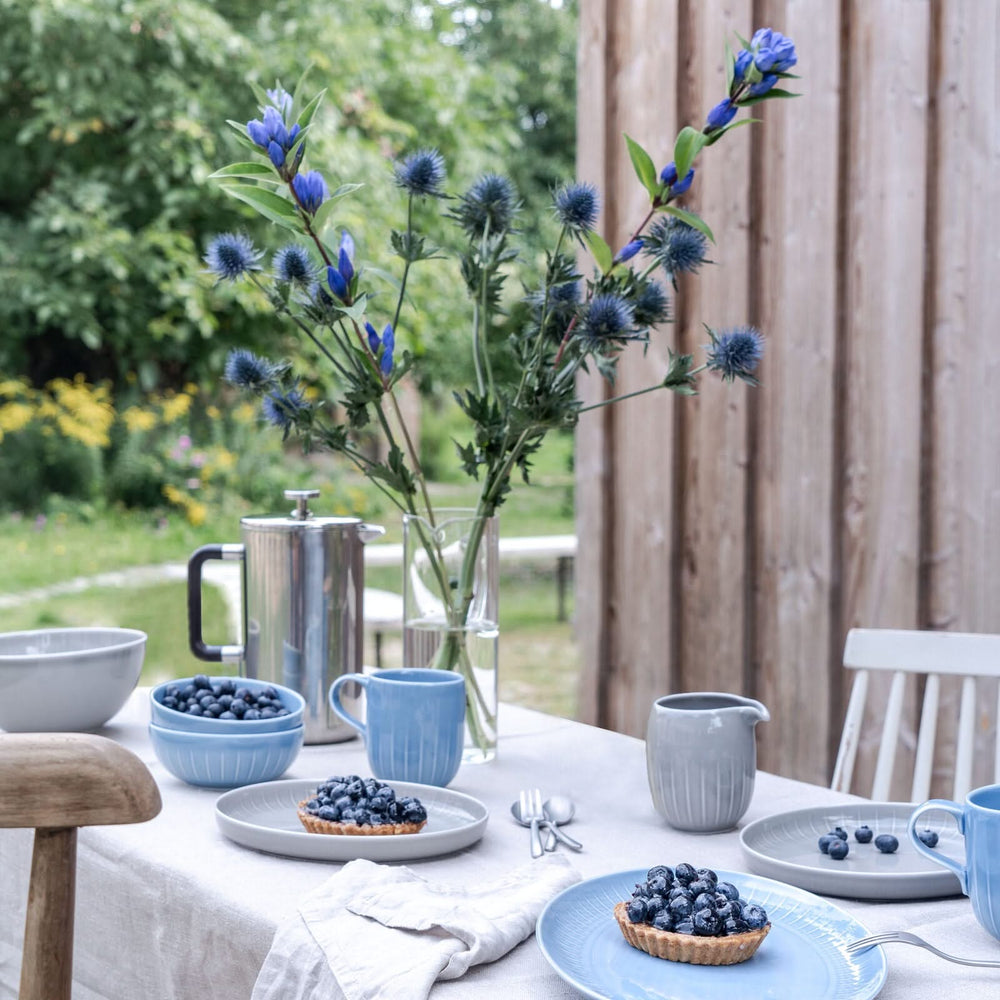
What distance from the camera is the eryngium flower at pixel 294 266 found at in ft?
3.82

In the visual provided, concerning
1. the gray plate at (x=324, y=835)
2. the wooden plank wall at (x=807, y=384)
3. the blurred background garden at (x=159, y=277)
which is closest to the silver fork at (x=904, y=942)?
the gray plate at (x=324, y=835)

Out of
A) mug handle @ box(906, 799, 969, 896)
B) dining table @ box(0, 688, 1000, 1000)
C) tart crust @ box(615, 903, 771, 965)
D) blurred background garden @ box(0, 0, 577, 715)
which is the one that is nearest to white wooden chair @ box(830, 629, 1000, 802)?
dining table @ box(0, 688, 1000, 1000)

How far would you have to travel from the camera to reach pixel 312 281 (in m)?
1.18

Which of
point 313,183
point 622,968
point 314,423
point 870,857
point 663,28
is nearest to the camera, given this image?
point 622,968

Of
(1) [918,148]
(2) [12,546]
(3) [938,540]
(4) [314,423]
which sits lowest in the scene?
(2) [12,546]

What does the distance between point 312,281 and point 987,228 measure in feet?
3.56

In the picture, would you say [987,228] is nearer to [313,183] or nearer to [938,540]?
[938,540]

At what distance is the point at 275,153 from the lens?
3.64 feet

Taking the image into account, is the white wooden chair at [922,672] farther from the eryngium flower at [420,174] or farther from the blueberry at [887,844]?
the eryngium flower at [420,174]

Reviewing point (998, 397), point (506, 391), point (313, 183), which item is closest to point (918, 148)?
point (998, 397)

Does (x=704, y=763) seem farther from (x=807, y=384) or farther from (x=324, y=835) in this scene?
(x=807, y=384)

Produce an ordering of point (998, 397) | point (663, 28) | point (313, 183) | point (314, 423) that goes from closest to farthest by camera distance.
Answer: point (313, 183) → point (314, 423) → point (998, 397) → point (663, 28)

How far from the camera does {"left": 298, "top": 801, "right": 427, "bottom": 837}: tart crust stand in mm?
979

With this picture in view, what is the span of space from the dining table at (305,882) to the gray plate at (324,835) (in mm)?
11
